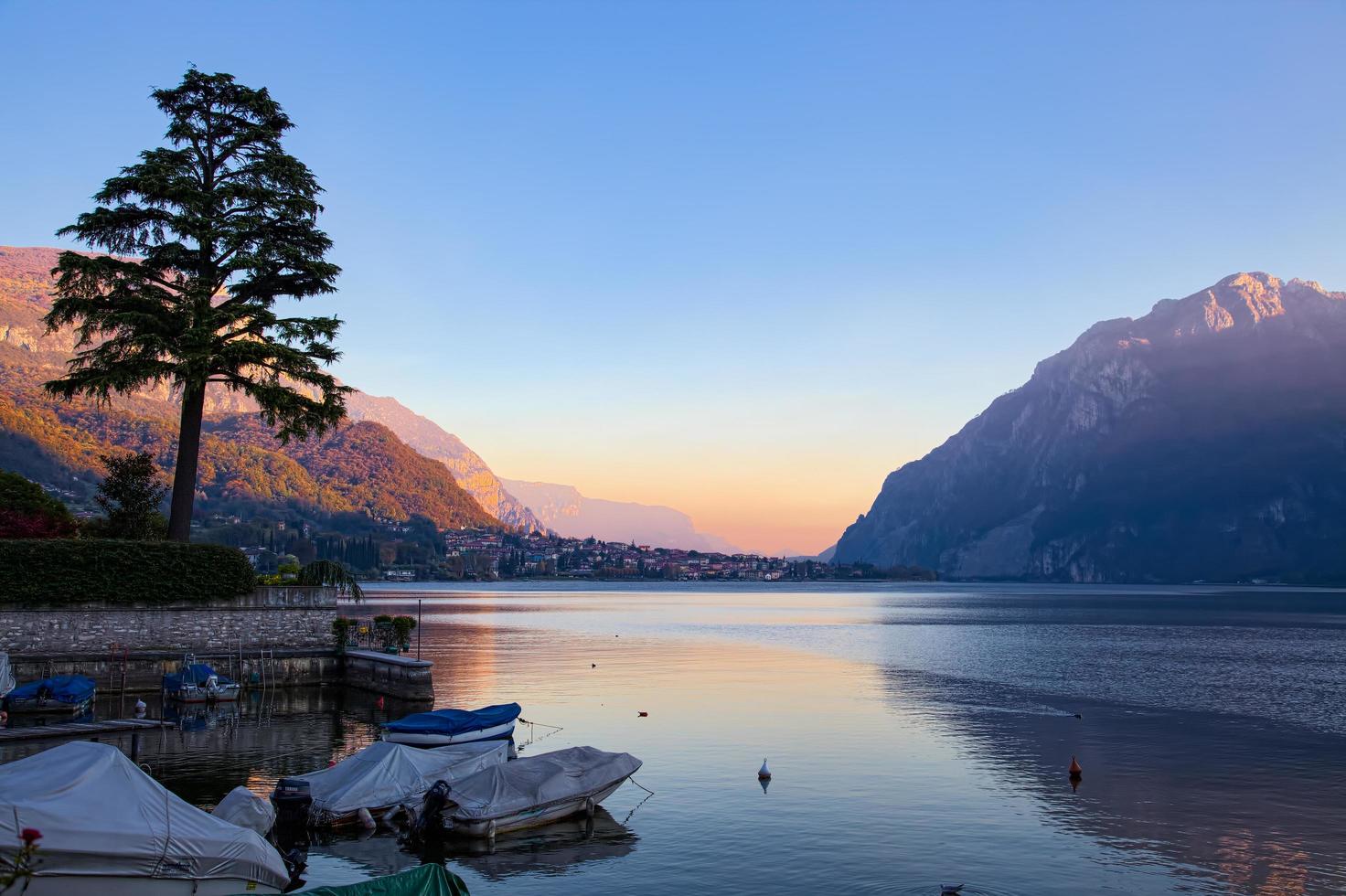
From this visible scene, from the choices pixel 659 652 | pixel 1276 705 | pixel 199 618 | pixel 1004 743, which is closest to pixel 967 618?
pixel 659 652

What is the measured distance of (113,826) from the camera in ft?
50.6

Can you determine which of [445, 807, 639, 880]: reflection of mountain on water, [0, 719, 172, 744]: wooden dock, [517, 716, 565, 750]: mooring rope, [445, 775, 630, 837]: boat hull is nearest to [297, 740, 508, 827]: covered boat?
[445, 775, 630, 837]: boat hull

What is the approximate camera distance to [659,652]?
7506 centimetres

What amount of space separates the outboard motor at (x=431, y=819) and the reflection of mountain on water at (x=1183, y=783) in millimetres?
15555

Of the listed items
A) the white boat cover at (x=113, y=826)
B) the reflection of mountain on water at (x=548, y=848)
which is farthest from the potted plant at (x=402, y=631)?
the white boat cover at (x=113, y=826)

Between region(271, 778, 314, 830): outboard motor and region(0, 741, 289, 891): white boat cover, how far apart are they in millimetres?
4414

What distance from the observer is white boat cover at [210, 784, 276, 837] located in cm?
2006

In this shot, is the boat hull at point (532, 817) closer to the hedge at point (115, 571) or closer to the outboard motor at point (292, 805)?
the outboard motor at point (292, 805)

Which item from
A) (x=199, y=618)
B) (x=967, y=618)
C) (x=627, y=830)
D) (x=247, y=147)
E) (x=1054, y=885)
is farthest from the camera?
(x=967, y=618)

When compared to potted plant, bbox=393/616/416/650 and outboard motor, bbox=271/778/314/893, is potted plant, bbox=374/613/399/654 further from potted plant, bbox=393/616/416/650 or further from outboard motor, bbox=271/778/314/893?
outboard motor, bbox=271/778/314/893

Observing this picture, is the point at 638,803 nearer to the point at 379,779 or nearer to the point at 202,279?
the point at 379,779

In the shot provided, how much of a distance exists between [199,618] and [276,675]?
455cm

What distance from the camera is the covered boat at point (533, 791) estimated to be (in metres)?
22.6

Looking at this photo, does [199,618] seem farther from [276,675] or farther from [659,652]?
[659,652]
